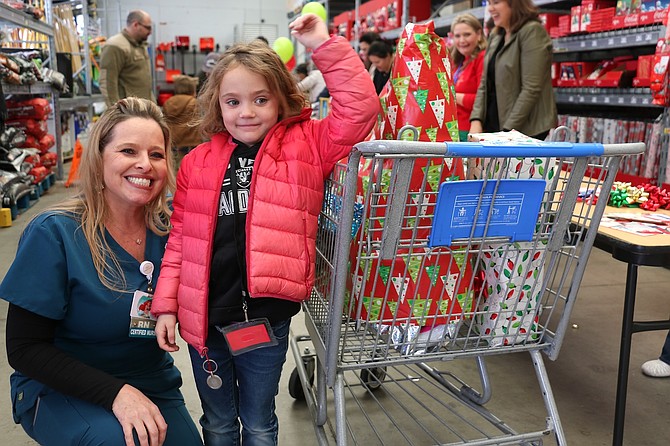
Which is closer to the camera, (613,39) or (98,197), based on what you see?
(98,197)

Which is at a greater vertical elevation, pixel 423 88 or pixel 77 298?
pixel 423 88

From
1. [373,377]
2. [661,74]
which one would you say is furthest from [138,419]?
[661,74]

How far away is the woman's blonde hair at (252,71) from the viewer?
4.83ft

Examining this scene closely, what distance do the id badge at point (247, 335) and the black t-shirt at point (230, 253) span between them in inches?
1.0

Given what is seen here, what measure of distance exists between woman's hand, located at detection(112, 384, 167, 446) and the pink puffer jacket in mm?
189

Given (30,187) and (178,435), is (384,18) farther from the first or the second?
(178,435)

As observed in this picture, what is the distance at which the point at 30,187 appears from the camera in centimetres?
543

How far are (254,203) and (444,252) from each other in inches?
18.0

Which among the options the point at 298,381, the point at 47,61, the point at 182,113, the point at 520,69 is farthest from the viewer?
the point at 47,61

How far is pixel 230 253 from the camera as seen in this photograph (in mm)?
1459

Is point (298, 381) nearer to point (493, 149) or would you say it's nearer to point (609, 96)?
point (493, 149)

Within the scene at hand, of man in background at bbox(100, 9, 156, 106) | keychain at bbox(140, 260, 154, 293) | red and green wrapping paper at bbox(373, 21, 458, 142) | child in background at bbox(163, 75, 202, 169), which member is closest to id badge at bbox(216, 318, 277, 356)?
keychain at bbox(140, 260, 154, 293)

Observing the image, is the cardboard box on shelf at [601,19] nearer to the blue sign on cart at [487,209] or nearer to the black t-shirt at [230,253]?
the blue sign on cart at [487,209]

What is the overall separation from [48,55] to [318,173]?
7.03 metres
